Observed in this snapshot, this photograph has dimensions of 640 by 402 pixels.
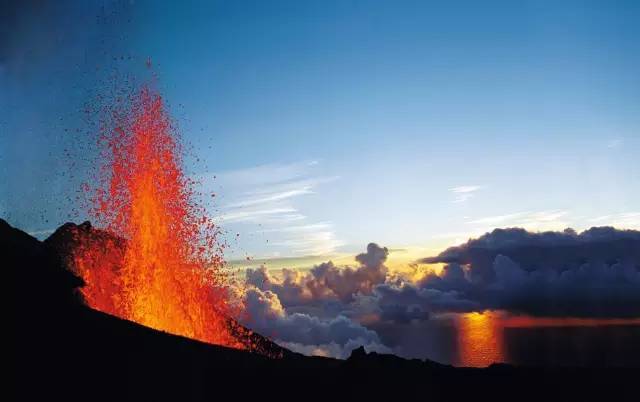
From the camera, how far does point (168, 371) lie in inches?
1940

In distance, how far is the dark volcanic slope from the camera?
146 ft

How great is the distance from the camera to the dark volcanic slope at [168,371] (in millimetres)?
44469

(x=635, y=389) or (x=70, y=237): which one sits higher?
(x=70, y=237)

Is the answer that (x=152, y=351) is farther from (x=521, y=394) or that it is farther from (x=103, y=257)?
(x=103, y=257)

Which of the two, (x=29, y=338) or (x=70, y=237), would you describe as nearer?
(x=29, y=338)

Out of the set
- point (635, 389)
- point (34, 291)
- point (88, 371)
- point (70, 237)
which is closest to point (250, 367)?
point (88, 371)

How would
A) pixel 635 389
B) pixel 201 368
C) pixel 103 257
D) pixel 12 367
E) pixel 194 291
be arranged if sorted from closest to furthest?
1. pixel 12 367
2. pixel 201 368
3. pixel 635 389
4. pixel 194 291
5. pixel 103 257

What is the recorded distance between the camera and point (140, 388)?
4497 centimetres

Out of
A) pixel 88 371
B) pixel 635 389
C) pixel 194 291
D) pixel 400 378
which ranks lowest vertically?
pixel 635 389

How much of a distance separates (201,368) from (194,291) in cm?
3054

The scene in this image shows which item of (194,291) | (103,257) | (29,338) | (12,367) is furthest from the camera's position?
(103,257)

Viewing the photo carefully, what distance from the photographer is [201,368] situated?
51.2m

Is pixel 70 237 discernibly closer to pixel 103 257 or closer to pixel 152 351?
pixel 103 257

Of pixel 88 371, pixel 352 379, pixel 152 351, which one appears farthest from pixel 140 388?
pixel 352 379
